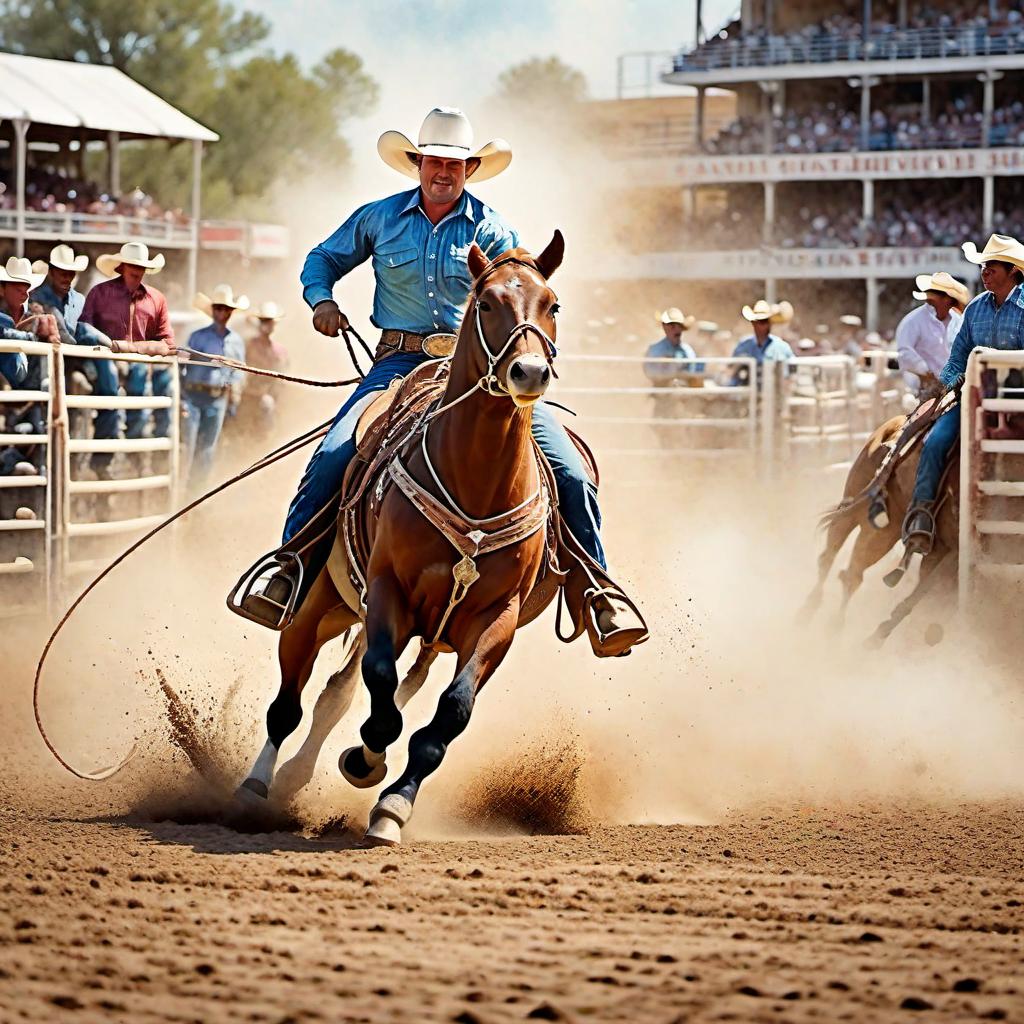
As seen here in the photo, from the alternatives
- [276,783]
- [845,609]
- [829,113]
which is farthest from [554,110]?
[276,783]

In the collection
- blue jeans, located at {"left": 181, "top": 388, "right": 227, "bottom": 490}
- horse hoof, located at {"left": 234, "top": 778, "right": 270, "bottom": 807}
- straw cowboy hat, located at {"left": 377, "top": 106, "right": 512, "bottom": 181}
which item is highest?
straw cowboy hat, located at {"left": 377, "top": 106, "right": 512, "bottom": 181}

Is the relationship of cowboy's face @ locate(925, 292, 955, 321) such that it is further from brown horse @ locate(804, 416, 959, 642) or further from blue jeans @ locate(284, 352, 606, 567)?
blue jeans @ locate(284, 352, 606, 567)

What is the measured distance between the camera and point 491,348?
5.91 m

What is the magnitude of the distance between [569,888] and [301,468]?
43.8 ft

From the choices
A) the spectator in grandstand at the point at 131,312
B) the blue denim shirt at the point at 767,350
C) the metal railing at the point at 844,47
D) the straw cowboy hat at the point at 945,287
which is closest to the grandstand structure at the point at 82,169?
the metal railing at the point at 844,47

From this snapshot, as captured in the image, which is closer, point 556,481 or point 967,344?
point 556,481

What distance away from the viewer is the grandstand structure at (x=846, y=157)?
46.9 meters

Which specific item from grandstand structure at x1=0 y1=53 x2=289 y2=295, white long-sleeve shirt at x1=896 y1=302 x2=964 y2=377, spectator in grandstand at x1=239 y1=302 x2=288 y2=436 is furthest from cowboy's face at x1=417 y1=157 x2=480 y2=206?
grandstand structure at x1=0 y1=53 x2=289 y2=295

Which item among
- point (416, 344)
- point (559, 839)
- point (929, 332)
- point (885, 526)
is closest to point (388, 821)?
point (559, 839)

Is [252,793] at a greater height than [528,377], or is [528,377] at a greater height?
[528,377]

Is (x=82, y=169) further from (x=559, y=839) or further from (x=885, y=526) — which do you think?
(x=559, y=839)

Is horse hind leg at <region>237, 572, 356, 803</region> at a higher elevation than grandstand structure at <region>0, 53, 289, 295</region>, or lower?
lower

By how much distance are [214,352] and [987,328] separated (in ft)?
25.0

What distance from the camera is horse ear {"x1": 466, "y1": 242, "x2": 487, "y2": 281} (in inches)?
238
